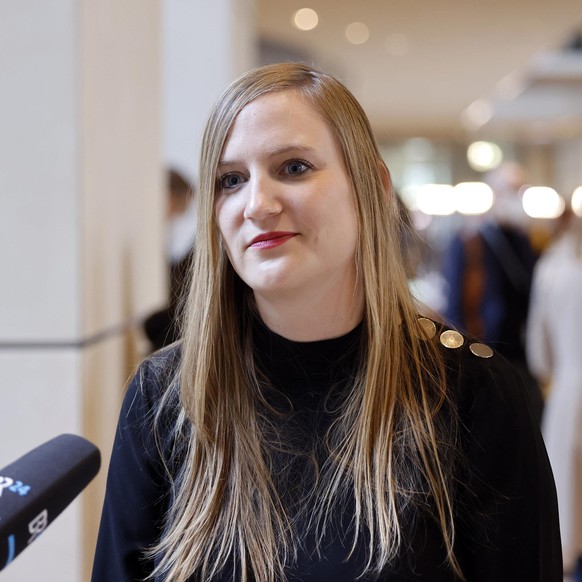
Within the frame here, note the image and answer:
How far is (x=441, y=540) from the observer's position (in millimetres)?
1396

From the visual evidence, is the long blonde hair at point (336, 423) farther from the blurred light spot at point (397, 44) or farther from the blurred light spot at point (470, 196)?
the blurred light spot at point (470, 196)

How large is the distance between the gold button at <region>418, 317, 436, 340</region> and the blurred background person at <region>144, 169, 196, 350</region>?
0.74 m

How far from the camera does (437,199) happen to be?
24.5 metres

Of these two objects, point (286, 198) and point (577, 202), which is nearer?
point (286, 198)

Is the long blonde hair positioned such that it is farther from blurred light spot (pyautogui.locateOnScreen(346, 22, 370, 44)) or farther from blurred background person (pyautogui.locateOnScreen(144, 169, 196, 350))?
blurred light spot (pyautogui.locateOnScreen(346, 22, 370, 44))

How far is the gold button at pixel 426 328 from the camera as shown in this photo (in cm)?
152

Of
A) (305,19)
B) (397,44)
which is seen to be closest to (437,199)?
(397,44)

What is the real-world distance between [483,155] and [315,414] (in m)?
23.1

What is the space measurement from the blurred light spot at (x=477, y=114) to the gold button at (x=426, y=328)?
14.9 metres

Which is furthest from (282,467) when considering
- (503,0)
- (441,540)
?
(503,0)

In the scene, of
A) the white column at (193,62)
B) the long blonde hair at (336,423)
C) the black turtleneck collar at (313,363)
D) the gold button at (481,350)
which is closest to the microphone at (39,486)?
the long blonde hair at (336,423)

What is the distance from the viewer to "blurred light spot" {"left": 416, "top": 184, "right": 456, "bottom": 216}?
2430cm

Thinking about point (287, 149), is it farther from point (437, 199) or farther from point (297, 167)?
point (437, 199)

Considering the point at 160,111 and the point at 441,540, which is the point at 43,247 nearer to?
the point at 441,540
